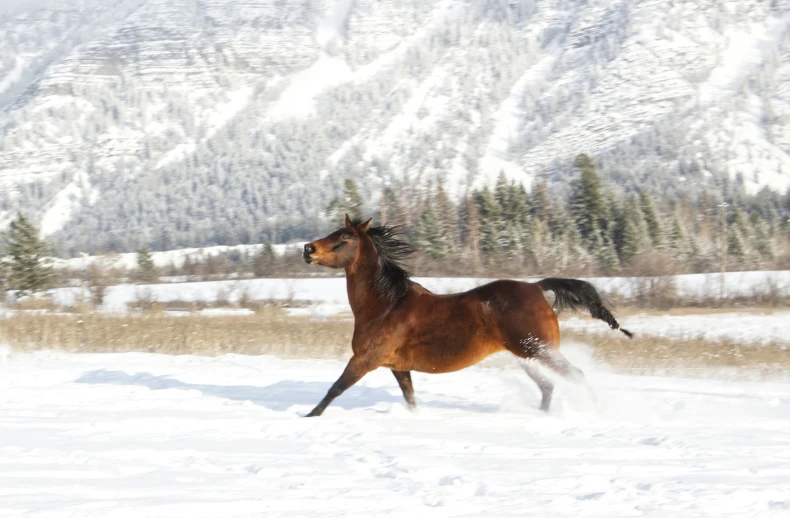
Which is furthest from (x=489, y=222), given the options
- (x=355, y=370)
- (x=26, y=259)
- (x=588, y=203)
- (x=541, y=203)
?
(x=355, y=370)

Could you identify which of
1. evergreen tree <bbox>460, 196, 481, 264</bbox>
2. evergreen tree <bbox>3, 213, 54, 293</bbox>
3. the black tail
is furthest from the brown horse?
evergreen tree <bbox>460, 196, 481, 264</bbox>

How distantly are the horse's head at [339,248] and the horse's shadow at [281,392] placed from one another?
1.35 m

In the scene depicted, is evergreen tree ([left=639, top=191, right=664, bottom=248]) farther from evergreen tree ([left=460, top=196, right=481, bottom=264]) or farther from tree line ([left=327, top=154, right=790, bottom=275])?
evergreen tree ([left=460, top=196, right=481, bottom=264])

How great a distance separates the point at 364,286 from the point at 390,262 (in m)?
0.31

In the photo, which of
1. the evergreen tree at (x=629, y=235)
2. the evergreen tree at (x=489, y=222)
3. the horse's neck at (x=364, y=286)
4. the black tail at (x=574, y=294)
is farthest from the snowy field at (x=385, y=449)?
the evergreen tree at (x=629, y=235)

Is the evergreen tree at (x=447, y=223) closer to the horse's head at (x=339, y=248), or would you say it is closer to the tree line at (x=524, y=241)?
the tree line at (x=524, y=241)

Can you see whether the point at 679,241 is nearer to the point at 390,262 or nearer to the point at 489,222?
the point at 489,222

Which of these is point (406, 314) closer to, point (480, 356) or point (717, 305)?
point (480, 356)

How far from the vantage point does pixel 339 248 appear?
7621mm

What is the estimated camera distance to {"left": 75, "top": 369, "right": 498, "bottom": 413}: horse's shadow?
26.8 ft

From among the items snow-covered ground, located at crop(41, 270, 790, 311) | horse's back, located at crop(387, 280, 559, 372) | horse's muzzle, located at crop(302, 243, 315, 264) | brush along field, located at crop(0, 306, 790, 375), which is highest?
horse's muzzle, located at crop(302, 243, 315, 264)

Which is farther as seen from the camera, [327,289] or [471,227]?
[471,227]

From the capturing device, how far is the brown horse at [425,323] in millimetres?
7199

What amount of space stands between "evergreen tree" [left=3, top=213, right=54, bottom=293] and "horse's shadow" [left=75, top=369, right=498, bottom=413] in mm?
39471
